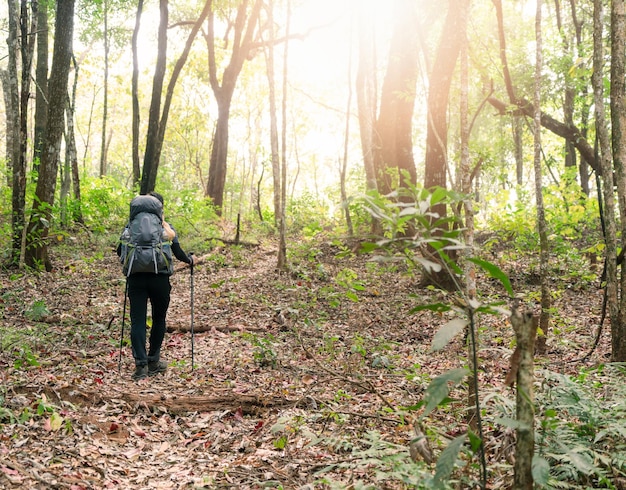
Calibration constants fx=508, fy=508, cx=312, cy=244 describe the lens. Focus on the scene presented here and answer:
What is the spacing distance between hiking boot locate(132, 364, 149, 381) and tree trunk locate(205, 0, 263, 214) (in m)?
14.1

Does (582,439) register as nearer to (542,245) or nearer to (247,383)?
(247,383)

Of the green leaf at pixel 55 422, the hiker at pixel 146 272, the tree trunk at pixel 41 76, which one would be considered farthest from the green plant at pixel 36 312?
the tree trunk at pixel 41 76

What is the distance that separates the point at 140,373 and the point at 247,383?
1233 mm

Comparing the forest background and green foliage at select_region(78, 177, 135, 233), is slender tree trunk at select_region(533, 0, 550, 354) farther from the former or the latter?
green foliage at select_region(78, 177, 135, 233)

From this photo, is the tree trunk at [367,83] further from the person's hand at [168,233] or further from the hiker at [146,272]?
the hiker at [146,272]

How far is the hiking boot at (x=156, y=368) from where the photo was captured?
19.4ft

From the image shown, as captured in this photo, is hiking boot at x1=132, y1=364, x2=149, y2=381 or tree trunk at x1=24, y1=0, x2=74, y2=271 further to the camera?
tree trunk at x1=24, y1=0, x2=74, y2=271

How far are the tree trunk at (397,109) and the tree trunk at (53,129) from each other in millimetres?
7624

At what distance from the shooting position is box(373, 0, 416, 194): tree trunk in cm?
1341

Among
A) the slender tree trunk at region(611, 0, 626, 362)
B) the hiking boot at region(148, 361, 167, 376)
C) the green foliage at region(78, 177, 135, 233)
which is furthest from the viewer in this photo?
the green foliage at region(78, 177, 135, 233)

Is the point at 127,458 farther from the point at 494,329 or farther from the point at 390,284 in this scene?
the point at 390,284

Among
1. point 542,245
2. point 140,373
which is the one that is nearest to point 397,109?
point 542,245

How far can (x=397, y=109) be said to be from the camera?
1382 centimetres

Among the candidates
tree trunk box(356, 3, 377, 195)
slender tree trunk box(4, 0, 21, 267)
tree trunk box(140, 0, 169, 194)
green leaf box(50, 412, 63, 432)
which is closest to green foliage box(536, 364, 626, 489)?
green leaf box(50, 412, 63, 432)
